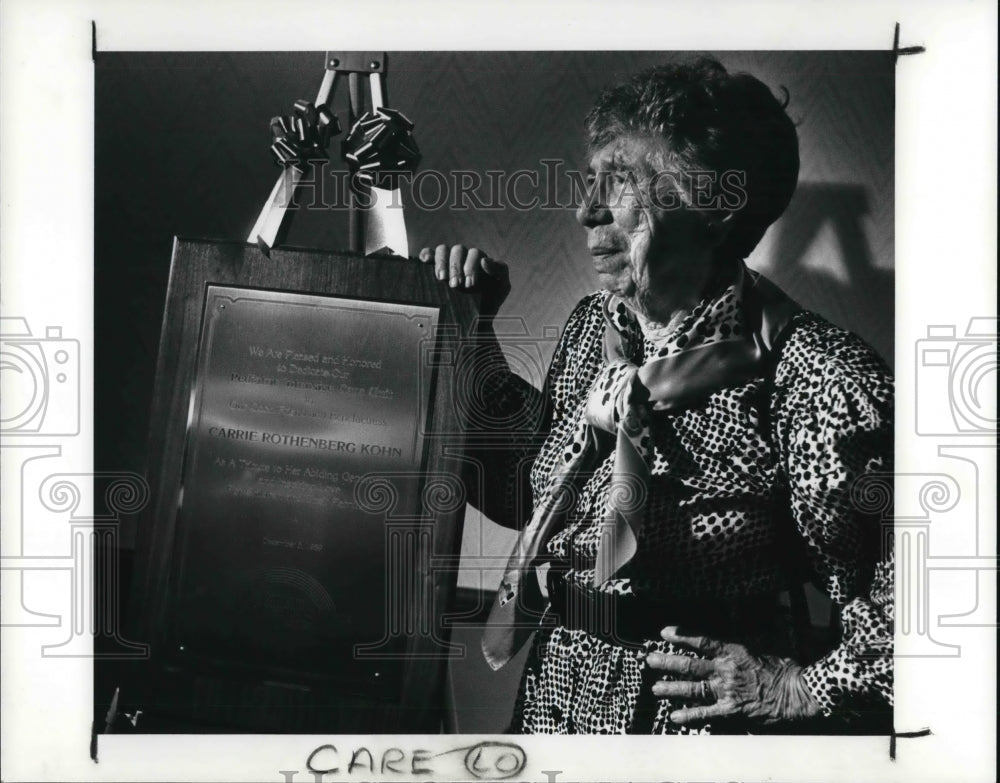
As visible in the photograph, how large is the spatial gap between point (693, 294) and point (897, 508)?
545mm

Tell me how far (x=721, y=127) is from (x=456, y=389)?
2.18 feet

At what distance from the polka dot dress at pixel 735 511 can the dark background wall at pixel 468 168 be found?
76 millimetres

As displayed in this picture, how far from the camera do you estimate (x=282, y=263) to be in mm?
1748

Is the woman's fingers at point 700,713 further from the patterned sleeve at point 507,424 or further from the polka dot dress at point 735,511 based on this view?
the patterned sleeve at point 507,424

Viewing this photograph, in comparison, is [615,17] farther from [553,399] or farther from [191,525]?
[191,525]

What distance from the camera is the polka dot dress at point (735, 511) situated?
164 centimetres

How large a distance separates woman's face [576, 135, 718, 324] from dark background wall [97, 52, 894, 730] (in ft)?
0.19

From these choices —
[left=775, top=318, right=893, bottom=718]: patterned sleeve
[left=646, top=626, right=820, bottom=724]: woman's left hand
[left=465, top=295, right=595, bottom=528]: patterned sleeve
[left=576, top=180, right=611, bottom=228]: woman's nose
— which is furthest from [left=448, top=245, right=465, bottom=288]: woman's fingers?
[left=646, top=626, right=820, bottom=724]: woman's left hand

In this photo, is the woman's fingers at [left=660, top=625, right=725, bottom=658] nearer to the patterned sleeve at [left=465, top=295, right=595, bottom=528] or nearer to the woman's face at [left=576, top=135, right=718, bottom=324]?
the patterned sleeve at [left=465, top=295, right=595, bottom=528]

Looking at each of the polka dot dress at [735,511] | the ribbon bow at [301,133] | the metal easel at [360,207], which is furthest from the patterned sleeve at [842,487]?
the ribbon bow at [301,133]

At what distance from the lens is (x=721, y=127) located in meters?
1.68

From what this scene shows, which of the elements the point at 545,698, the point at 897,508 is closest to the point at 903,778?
the point at 897,508

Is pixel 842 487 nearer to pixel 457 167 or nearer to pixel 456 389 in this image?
pixel 456 389

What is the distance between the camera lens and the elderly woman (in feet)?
5.39
